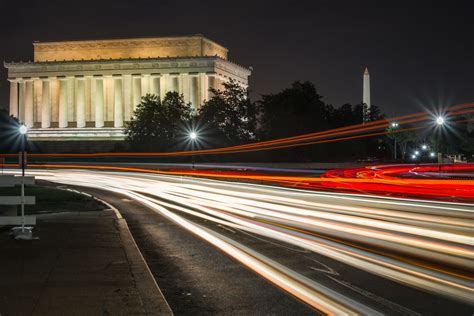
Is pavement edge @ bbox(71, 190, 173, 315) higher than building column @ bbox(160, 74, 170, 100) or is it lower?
lower

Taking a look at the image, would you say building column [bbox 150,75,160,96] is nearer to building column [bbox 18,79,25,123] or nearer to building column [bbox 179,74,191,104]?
building column [bbox 179,74,191,104]

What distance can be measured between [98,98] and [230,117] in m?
49.5

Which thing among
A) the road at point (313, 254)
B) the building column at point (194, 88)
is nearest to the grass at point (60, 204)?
the road at point (313, 254)

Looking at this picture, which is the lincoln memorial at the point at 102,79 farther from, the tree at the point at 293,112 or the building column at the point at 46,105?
the tree at the point at 293,112

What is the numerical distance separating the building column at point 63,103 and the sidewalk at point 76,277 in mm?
108802

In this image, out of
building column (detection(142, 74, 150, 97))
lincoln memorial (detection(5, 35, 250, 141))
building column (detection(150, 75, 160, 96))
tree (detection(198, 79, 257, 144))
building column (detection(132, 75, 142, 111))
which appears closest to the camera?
tree (detection(198, 79, 257, 144))

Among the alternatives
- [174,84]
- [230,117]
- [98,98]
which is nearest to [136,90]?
[174,84]

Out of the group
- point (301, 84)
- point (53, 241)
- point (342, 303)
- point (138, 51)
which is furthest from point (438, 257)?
point (138, 51)

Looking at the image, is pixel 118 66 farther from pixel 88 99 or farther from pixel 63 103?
pixel 63 103

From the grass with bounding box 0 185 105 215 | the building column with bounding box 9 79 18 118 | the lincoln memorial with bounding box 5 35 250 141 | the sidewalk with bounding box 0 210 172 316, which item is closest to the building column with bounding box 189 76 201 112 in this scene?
the lincoln memorial with bounding box 5 35 250 141

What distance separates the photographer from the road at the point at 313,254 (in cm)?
830

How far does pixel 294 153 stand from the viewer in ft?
223

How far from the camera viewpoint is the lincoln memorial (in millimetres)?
114750

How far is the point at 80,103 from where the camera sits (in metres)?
120
